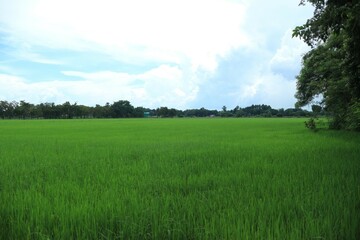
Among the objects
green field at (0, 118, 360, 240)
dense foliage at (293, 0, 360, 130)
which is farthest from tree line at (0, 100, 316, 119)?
green field at (0, 118, 360, 240)

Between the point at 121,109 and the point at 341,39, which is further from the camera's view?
the point at 121,109

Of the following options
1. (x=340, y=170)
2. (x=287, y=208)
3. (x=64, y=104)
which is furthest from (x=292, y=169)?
(x=64, y=104)

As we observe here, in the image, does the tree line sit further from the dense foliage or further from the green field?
the green field

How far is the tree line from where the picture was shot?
112312mm

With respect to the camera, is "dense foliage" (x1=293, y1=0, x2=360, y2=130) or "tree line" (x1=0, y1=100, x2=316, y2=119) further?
"tree line" (x1=0, y1=100, x2=316, y2=119)

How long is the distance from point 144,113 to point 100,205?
148m

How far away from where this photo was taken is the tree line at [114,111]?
368 feet

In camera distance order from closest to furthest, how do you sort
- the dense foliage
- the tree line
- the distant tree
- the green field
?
the green field
the dense foliage
the tree line
the distant tree

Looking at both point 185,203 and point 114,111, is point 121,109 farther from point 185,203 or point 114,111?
point 185,203

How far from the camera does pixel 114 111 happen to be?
434 ft

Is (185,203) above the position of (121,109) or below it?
below

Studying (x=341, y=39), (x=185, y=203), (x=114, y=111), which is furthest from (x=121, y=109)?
(x=185, y=203)

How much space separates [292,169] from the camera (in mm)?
7238

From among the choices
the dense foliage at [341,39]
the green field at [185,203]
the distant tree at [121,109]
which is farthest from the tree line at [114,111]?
the green field at [185,203]
